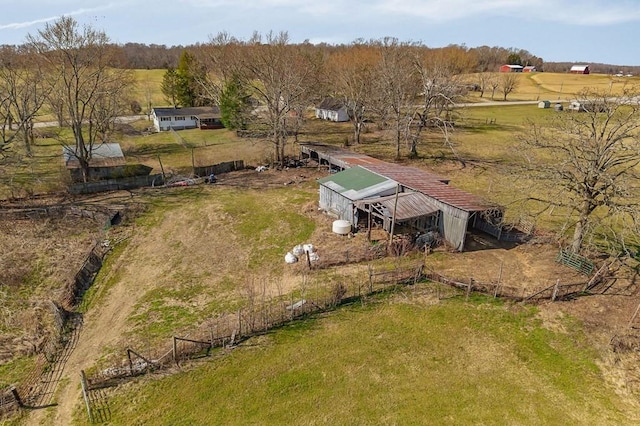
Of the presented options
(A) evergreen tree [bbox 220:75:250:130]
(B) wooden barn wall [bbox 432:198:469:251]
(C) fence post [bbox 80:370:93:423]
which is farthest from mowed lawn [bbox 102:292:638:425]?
(A) evergreen tree [bbox 220:75:250:130]

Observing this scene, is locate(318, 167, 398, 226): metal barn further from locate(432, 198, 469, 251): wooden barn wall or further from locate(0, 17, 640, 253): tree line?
locate(0, 17, 640, 253): tree line

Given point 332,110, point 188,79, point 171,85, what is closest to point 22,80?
point 188,79

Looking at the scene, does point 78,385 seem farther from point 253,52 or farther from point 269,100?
point 253,52

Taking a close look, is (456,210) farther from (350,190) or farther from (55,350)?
(55,350)

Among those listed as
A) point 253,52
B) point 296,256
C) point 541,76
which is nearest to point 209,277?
point 296,256

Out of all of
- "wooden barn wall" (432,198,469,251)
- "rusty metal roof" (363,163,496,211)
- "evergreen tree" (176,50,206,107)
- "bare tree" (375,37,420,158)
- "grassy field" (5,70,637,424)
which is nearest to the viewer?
"grassy field" (5,70,637,424)

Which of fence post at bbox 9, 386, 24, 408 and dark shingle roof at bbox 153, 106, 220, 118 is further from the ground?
dark shingle roof at bbox 153, 106, 220, 118
